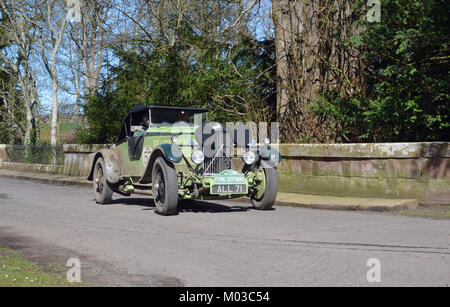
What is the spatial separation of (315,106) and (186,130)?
4.25m

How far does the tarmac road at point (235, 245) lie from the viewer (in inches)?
206

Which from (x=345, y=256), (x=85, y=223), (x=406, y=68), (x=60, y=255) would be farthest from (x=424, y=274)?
(x=406, y=68)

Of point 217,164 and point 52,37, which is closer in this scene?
point 217,164

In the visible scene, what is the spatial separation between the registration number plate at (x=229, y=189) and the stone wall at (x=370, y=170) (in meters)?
3.07

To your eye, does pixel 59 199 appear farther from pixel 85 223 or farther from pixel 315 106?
pixel 315 106

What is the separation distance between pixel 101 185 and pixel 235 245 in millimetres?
6548

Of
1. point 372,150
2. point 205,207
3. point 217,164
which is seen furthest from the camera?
point 205,207

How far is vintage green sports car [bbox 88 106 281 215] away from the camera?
32.4 ft

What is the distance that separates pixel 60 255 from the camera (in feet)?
21.3

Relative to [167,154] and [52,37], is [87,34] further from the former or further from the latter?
[167,154]

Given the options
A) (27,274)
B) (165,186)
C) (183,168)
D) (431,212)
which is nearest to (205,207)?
(183,168)

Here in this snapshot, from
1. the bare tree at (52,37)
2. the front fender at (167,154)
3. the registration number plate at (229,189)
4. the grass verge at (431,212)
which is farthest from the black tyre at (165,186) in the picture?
the bare tree at (52,37)

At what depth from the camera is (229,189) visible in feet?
32.4
